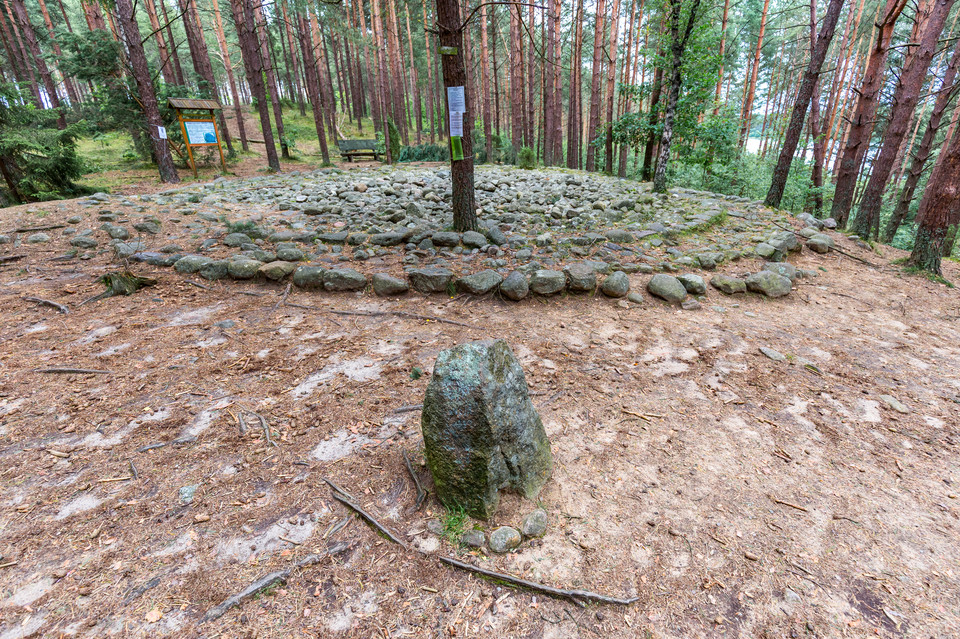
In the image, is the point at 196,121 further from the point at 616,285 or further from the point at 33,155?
the point at 616,285

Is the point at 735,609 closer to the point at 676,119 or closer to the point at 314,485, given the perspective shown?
the point at 314,485

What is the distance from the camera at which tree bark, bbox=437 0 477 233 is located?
173 inches

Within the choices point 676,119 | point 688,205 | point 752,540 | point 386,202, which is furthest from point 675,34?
point 752,540

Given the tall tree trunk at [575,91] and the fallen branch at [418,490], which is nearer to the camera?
the fallen branch at [418,490]

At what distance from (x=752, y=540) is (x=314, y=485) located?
2034 mm

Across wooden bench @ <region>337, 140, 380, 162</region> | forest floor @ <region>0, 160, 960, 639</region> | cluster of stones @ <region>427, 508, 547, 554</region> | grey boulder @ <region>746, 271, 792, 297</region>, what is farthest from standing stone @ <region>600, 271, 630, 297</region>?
wooden bench @ <region>337, 140, 380, 162</region>

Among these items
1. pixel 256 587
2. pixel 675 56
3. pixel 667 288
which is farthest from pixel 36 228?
pixel 675 56

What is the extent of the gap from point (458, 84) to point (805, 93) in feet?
22.2

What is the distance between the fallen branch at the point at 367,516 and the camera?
1671 mm

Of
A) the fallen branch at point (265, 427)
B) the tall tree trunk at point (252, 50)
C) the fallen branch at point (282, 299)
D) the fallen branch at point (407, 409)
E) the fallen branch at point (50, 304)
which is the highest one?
the tall tree trunk at point (252, 50)

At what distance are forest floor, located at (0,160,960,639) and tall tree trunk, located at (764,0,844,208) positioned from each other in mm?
5114

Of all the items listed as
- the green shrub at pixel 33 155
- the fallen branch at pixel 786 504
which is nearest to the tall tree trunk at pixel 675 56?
the fallen branch at pixel 786 504

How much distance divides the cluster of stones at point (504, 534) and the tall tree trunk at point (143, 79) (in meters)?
11.5

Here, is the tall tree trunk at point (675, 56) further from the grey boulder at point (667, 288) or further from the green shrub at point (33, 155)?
the green shrub at point (33, 155)
